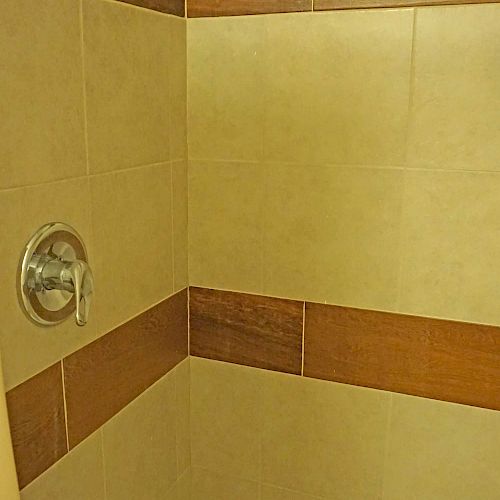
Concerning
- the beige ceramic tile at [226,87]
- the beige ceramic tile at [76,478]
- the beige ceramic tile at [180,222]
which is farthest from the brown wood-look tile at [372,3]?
the beige ceramic tile at [76,478]

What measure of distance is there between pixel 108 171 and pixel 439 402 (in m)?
0.81

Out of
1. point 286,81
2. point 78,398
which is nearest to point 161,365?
point 78,398

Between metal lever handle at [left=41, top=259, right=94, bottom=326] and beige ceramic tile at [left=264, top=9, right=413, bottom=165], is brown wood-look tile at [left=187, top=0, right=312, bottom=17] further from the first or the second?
metal lever handle at [left=41, top=259, right=94, bottom=326]

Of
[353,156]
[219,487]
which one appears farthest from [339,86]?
[219,487]

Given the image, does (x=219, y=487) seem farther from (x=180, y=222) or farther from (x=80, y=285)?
(x=80, y=285)

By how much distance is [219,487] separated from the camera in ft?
5.03

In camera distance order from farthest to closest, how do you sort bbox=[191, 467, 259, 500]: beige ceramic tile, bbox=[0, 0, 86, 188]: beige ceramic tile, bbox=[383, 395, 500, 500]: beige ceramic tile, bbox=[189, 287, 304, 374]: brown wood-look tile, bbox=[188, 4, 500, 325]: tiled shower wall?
bbox=[191, 467, 259, 500]: beige ceramic tile < bbox=[189, 287, 304, 374]: brown wood-look tile < bbox=[383, 395, 500, 500]: beige ceramic tile < bbox=[188, 4, 500, 325]: tiled shower wall < bbox=[0, 0, 86, 188]: beige ceramic tile

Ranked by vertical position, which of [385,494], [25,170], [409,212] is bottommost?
[385,494]

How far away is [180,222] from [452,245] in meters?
0.58

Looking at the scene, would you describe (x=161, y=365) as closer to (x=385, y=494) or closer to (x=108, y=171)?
(x=108, y=171)

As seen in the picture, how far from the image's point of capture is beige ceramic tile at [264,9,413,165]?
117cm

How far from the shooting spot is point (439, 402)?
4.20 ft

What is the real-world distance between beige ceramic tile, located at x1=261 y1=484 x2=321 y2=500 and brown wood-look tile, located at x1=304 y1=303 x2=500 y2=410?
0.31 metres

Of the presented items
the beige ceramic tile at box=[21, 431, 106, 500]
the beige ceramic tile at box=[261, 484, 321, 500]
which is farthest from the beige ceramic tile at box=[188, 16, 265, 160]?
the beige ceramic tile at box=[261, 484, 321, 500]
